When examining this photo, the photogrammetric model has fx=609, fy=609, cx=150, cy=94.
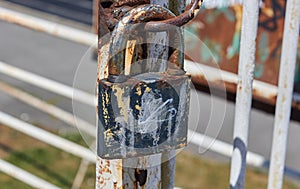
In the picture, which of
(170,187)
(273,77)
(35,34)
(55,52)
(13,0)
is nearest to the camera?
(170,187)

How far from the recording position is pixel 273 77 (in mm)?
3121

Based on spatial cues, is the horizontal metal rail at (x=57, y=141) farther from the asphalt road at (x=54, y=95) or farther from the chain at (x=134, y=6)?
the chain at (x=134, y=6)

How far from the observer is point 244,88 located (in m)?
1.23

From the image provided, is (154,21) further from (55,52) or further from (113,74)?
(55,52)

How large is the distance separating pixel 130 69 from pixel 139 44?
0.04 metres

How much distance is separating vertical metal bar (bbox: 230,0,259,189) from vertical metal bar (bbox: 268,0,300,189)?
0.27 ft

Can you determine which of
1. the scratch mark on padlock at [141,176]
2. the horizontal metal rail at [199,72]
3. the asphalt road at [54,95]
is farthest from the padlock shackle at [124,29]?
the asphalt road at [54,95]

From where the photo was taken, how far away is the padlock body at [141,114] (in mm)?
944

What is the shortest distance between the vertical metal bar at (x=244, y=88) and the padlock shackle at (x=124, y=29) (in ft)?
0.89

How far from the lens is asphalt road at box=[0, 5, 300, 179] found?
15.5 ft

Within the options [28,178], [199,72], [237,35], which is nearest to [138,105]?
[199,72]

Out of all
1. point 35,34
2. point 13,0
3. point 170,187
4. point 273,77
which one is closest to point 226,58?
point 273,77

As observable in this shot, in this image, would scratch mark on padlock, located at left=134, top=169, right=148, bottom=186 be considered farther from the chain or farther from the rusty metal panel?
the rusty metal panel

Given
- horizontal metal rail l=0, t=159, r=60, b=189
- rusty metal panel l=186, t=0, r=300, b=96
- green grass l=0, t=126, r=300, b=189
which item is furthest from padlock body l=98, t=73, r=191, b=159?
green grass l=0, t=126, r=300, b=189
